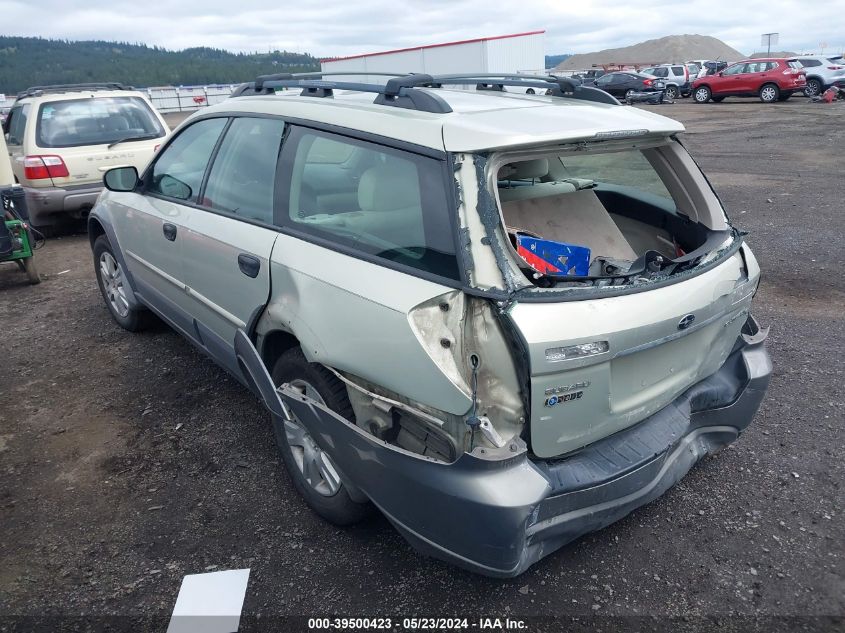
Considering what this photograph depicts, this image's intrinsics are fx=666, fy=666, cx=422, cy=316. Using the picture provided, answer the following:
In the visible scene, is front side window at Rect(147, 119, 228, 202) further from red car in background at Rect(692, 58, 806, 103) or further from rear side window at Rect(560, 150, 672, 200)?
red car in background at Rect(692, 58, 806, 103)

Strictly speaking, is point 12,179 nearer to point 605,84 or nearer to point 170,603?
point 170,603

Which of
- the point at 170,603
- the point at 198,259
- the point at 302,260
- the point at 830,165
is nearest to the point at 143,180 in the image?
the point at 198,259

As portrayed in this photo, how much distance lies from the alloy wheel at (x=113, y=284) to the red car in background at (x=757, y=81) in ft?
82.4

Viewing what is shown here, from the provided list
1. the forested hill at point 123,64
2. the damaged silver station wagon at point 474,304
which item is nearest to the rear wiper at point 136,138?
the damaged silver station wagon at point 474,304

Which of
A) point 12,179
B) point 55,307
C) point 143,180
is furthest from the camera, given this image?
point 12,179

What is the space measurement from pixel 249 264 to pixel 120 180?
183 cm

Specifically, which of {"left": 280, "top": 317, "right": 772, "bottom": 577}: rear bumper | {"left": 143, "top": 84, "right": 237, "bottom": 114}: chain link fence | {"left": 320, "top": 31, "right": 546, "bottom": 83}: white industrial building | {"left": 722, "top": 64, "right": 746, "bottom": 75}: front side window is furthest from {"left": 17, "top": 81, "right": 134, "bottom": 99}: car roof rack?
{"left": 143, "top": 84, "right": 237, "bottom": 114}: chain link fence

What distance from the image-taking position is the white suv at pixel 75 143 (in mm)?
7805

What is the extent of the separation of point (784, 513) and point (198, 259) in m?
3.07

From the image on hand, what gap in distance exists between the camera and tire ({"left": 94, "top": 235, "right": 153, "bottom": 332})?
5027mm

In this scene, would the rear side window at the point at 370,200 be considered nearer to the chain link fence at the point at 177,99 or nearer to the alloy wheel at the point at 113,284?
the alloy wheel at the point at 113,284

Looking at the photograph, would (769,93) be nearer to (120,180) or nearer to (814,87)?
(814,87)

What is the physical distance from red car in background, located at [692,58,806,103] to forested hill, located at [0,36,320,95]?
55.2m

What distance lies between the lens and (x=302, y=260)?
2.72 m
